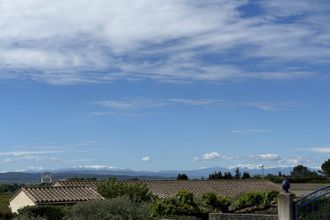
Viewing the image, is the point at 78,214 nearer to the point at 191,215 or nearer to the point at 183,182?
the point at 191,215

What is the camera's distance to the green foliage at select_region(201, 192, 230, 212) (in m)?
26.3

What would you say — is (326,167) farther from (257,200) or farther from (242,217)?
(242,217)

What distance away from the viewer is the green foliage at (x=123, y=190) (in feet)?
117

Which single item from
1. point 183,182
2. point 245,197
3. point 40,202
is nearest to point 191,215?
point 245,197

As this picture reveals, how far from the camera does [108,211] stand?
64.9 ft

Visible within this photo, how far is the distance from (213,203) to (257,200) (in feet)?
6.57

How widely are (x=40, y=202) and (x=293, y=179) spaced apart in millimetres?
48353

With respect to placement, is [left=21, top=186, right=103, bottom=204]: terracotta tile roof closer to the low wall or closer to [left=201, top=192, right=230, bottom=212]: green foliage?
[left=201, top=192, right=230, bottom=212]: green foliage

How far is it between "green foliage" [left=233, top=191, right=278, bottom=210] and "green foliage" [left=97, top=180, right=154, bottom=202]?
29.6 ft

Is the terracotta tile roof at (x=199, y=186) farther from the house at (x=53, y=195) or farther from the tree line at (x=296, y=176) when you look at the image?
the tree line at (x=296, y=176)

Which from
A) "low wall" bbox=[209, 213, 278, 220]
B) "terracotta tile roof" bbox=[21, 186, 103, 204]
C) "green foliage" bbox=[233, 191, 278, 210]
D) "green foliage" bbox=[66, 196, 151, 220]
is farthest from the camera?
"terracotta tile roof" bbox=[21, 186, 103, 204]

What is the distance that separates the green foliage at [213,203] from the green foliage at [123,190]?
8.61 meters

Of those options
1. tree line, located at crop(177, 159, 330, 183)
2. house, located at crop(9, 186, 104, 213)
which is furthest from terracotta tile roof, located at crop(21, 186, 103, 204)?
tree line, located at crop(177, 159, 330, 183)

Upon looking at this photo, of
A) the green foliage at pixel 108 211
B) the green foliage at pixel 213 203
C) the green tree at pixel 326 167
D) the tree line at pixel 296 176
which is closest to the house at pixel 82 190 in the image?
the green foliage at pixel 213 203
